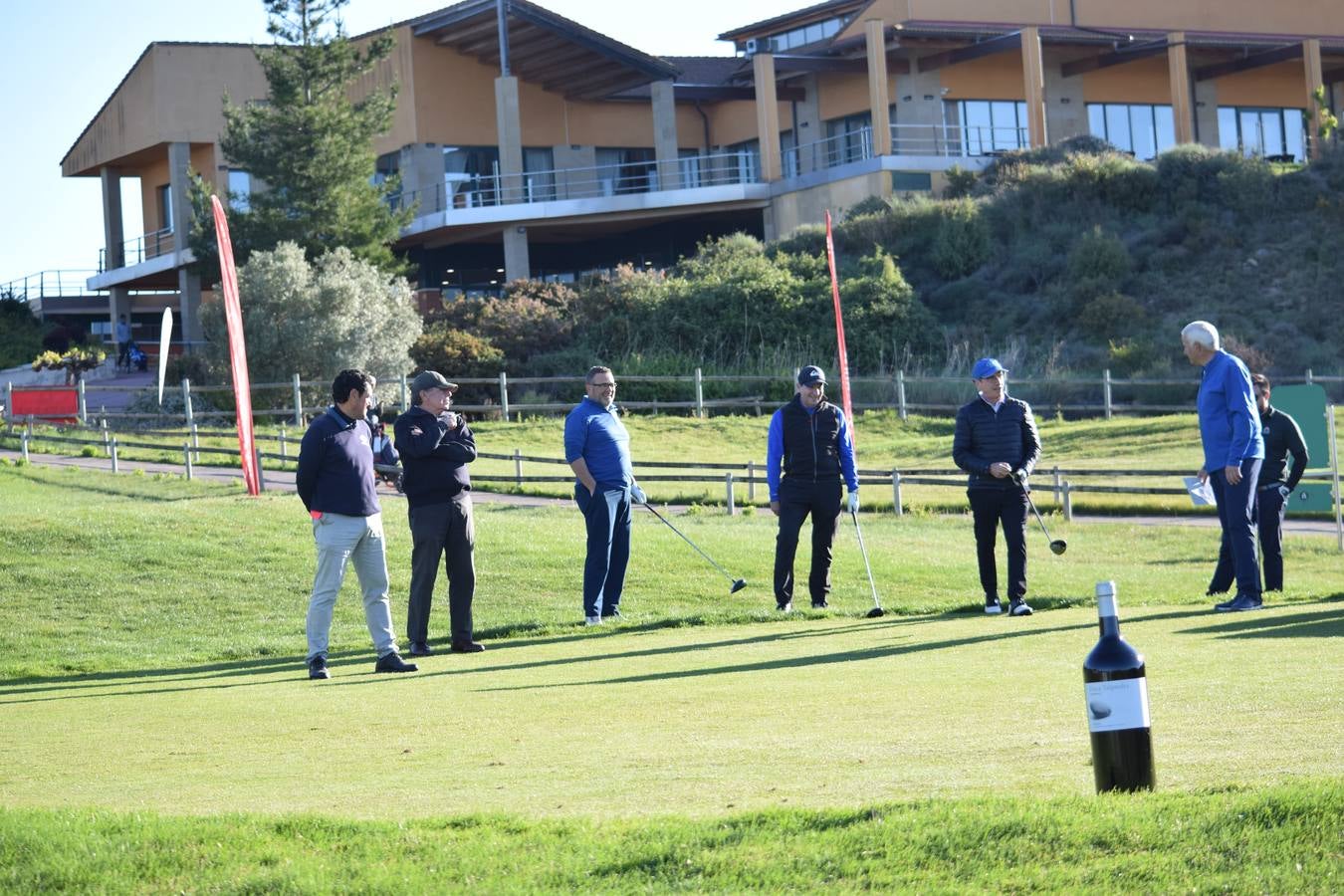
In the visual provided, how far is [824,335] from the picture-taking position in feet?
143

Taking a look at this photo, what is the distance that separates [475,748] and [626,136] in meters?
53.7

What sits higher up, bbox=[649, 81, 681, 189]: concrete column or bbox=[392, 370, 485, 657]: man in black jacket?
bbox=[649, 81, 681, 189]: concrete column

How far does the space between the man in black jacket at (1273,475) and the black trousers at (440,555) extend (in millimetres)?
6305

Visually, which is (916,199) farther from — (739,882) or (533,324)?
(739,882)

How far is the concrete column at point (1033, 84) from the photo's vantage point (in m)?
52.9

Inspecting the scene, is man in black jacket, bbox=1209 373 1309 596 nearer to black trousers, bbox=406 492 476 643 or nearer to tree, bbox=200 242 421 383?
black trousers, bbox=406 492 476 643

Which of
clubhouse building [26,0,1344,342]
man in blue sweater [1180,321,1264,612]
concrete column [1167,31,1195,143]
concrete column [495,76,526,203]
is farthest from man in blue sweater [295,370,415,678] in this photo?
concrete column [1167,31,1195,143]

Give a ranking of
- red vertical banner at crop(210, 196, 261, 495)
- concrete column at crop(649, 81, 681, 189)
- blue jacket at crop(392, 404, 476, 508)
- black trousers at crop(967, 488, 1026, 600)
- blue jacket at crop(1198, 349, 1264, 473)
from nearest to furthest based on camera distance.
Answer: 1. blue jacket at crop(392, 404, 476, 508)
2. blue jacket at crop(1198, 349, 1264, 473)
3. black trousers at crop(967, 488, 1026, 600)
4. red vertical banner at crop(210, 196, 261, 495)
5. concrete column at crop(649, 81, 681, 189)

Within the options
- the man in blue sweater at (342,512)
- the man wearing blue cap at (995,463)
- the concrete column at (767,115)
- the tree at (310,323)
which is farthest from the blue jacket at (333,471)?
the concrete column at (767,115)

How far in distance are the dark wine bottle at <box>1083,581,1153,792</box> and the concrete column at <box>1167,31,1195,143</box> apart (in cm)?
5322

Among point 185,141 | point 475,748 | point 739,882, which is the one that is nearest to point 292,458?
point 475,748

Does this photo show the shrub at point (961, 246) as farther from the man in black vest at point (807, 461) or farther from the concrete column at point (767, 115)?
the man in black vest at point (807, 461)

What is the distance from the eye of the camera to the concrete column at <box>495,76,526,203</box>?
53.8 metres

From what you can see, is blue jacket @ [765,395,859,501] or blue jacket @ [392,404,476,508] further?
blue jacket @ [765,395,859,501]
